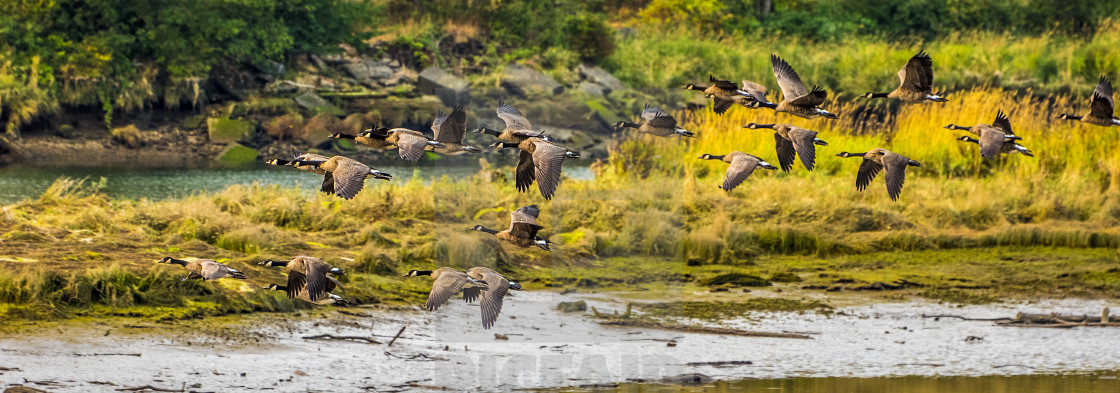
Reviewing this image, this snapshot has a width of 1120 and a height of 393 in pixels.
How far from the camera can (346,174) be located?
26.8ft

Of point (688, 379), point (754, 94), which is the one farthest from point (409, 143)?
point (688, 379)

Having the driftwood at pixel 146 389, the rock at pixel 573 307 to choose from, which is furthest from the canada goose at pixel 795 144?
the driftwood at pixel 146 389

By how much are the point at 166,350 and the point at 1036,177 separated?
14.1 m

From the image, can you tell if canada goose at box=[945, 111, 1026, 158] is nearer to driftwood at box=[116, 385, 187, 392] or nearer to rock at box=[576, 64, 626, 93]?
driftwood at box=[116, 385, 187, 392]

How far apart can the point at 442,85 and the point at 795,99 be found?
86.6ft

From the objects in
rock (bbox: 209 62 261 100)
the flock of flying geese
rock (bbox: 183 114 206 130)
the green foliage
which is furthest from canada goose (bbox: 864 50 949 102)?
rock (bbox: 209 62 261 100)

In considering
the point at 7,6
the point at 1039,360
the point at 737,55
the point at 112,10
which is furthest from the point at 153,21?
the point at 1039,360

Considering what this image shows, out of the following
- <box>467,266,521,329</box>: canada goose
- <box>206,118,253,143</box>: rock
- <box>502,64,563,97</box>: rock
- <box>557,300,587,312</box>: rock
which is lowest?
<box>206,118,253,143</box>: rock

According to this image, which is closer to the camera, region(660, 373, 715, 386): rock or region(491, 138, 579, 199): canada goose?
region(491, 138, 579, 199): canada goose

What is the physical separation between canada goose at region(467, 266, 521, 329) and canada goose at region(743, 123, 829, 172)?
6.93 feet

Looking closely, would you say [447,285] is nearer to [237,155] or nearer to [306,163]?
[306,163]

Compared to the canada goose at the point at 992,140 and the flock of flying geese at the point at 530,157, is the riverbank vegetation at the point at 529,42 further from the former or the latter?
the canada goose at the point at 992,140

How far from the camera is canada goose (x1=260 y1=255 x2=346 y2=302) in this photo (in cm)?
854

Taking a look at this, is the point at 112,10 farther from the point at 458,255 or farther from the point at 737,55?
the point at 458,255
